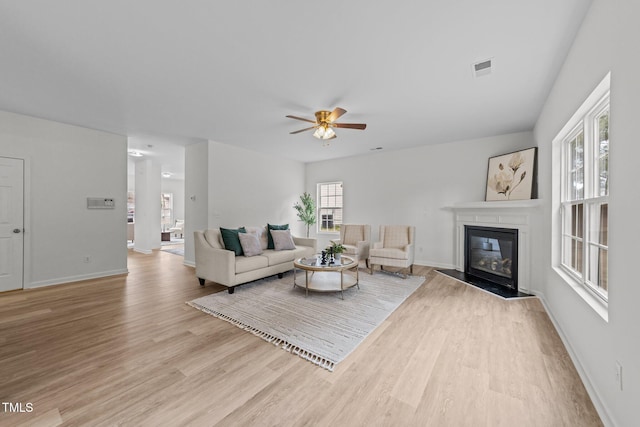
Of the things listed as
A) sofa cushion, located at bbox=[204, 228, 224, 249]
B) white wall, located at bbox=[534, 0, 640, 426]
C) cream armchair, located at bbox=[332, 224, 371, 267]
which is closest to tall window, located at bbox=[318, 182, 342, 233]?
cream armchair, located at bbox=[332, 224, 371, 267]

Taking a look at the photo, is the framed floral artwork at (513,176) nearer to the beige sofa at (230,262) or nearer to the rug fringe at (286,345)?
the beige sofa at (230,262)

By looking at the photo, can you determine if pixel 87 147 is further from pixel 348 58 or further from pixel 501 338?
pixel 501 338

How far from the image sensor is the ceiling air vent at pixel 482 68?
2576 mm

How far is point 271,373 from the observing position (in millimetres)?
2031

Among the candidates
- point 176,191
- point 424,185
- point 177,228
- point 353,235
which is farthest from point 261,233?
point 176,191

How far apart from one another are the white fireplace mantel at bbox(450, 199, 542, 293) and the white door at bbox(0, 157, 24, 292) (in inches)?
286

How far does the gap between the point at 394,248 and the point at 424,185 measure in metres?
1.61

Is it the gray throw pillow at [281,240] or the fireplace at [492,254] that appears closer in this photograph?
the fireplace at [492,254]

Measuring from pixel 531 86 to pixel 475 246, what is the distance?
278 cm

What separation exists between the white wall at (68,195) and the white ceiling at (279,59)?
46 centimetres

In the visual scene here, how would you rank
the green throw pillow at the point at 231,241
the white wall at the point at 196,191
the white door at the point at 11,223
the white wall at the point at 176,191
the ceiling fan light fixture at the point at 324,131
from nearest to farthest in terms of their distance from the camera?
the ceiling fan light fixture at the point at 324,131 < the white door at the point at 11,223 < the green throw pillow at the point at 231,241 < the white wall at the point at 196,191 < the white wall at the point at 176,191

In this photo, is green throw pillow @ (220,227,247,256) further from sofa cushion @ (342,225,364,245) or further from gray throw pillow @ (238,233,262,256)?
sofa cushion @ (342,225,364,245)

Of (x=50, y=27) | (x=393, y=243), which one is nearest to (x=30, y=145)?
(x=50, y=27)

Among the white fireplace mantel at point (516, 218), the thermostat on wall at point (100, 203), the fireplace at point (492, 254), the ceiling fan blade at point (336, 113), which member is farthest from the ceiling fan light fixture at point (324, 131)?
the thermostat on wall at point (100, 203)
